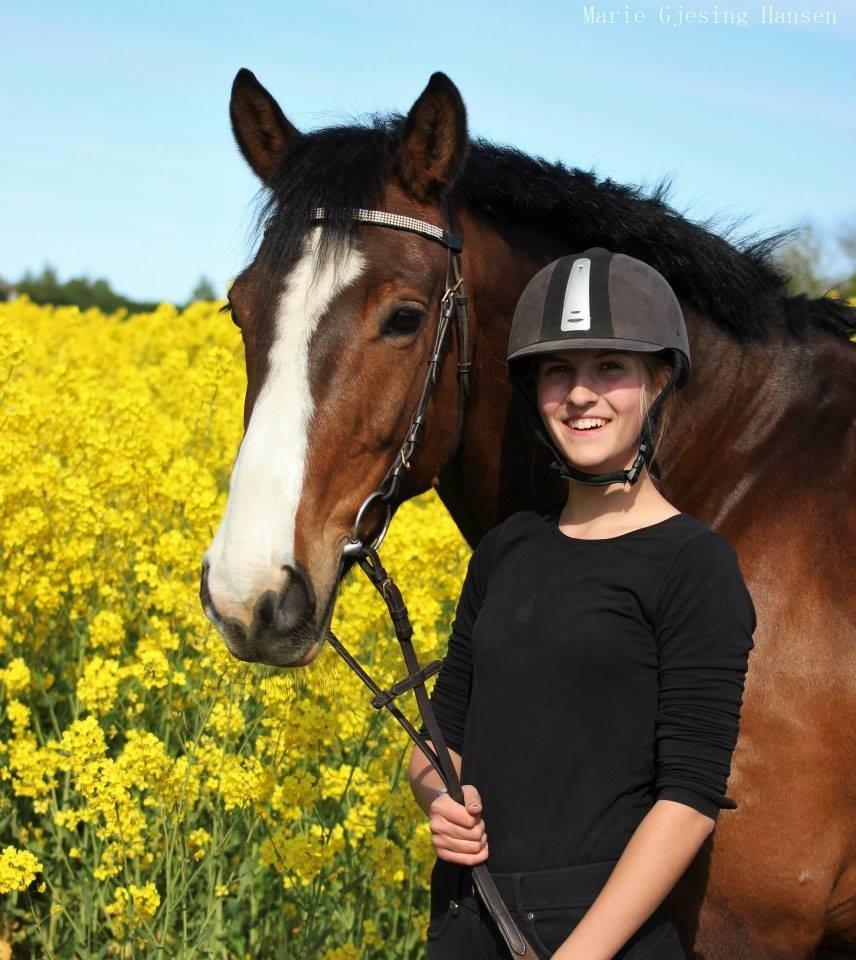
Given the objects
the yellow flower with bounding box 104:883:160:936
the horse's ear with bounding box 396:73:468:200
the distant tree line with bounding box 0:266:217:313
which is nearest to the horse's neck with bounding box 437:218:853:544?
the horse's ear with bounding box 396:73:468:200

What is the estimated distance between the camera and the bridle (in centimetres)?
238

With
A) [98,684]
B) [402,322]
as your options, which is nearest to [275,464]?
[402,322]

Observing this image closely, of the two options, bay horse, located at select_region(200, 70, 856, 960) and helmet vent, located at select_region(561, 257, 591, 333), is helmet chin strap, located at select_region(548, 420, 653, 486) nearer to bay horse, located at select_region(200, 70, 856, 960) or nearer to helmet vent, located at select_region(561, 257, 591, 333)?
helmet vent, located at select_region(561, 257, 591, 333)

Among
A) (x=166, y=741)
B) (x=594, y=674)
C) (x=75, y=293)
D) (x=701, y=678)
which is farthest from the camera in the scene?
(x=75, y=293)

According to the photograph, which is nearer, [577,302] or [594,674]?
[594,674]

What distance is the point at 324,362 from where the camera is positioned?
2623 millimetres

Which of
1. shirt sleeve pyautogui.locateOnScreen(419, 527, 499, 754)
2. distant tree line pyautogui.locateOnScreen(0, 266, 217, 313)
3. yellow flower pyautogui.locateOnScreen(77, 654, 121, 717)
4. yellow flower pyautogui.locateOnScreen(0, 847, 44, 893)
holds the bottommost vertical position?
yellow flower pyautogui.locateOnScreen(0, 847, 44, 893)

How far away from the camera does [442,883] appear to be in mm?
2594

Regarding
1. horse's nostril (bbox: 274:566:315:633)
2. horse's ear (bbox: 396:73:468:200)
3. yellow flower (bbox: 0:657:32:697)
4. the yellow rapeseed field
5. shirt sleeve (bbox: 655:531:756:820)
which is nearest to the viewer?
shirt sleeve (bbox: 655:531:756:820)

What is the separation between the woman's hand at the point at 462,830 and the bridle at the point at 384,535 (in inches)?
1.1

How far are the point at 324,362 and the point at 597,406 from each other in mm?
614

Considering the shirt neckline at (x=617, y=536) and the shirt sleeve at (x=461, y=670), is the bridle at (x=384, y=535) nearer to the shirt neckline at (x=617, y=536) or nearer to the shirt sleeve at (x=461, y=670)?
the shirt sleeve at (x=461, y=670)

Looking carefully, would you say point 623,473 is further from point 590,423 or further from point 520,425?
point 520,425

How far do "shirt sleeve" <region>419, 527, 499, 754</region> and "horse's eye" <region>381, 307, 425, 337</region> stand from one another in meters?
0.55
